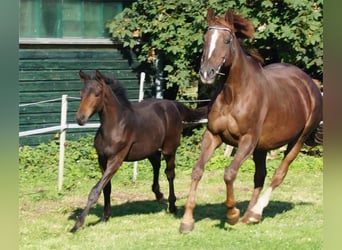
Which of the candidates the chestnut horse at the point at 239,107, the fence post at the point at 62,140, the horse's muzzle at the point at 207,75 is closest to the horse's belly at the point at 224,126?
the chestnut horse at the point at 239,107

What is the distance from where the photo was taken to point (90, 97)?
7051 millimetres

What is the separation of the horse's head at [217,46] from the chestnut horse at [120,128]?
1.55m

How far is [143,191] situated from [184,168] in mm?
2279

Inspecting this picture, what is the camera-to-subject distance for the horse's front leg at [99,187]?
680cm

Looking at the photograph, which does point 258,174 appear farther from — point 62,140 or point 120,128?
point 62,140

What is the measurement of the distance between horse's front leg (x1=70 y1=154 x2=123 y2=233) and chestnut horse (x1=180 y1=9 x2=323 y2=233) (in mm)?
1043

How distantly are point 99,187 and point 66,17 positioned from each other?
22.6 feet

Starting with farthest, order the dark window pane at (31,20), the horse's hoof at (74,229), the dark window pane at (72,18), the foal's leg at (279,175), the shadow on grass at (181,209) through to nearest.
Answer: the dark window pane at (72,18) → the dark window pane at (31,20) → the shadow on grass at (181,209) → the foal's leg at (279,175) → the horse's hoof at (74,229)

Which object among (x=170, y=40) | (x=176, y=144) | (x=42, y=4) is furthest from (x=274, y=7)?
(x=176, y=144)

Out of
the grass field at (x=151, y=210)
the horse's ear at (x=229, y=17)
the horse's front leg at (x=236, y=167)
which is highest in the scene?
the horse's ear at (x=229, y=17)

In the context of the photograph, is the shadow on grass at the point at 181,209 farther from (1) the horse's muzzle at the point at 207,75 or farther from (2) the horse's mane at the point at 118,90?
(1) the horse's muzzle at the point at 207,75

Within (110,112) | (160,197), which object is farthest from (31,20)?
(110,112)

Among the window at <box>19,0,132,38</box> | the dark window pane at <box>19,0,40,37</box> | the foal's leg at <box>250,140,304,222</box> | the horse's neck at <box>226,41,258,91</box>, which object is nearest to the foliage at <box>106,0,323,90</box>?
the window at <box>19,0,132,38</box>
